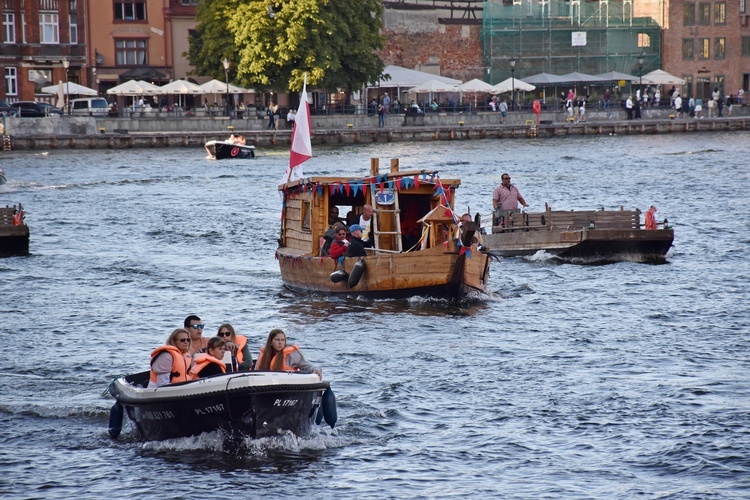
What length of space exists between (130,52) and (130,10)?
124 inches

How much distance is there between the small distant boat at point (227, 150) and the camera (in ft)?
230

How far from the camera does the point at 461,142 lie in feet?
267

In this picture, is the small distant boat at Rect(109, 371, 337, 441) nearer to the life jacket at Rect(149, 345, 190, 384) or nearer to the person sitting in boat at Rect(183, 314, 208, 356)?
the life jacket at Rect(149, 345, 190, 384)

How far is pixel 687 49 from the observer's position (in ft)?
353

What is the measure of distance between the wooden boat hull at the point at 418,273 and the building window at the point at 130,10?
72.0m

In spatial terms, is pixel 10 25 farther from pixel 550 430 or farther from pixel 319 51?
pixel 550 430

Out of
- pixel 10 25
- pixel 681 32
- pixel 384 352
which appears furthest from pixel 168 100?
pixel 384 352

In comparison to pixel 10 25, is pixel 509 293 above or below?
below

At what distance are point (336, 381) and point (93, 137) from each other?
59.6 m

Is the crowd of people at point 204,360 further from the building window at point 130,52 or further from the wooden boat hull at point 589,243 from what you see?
the building window at point 130,52

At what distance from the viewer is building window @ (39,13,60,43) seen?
293ft

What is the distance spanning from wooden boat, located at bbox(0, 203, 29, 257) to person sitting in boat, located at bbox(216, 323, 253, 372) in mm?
18829

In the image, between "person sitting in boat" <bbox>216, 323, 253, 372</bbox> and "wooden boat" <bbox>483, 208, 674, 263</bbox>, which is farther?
"wooden boat" <bbox>483, 208, 674, 263</bbox>

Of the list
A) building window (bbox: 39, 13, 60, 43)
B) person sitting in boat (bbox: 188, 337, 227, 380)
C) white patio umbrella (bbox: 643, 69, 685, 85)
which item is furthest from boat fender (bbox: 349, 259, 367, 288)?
white patio umbrella (bbox: 643, 69, 685, 85)
